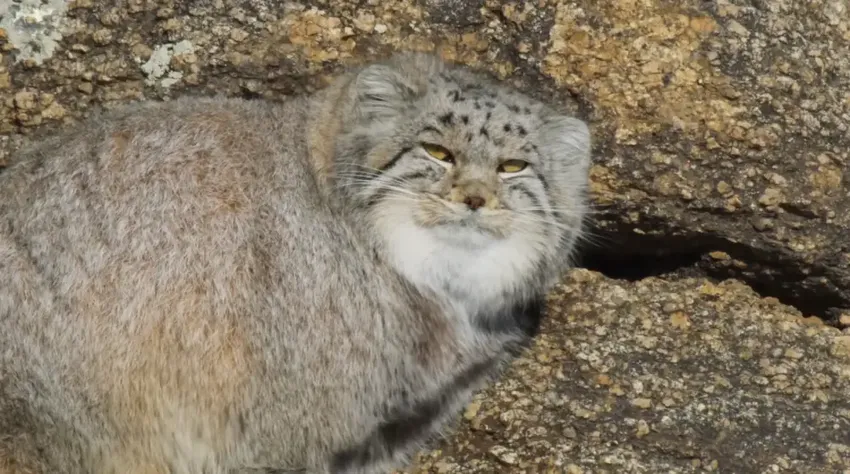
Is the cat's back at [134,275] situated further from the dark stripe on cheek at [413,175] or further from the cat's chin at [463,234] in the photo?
the cat's chin at [463,234]

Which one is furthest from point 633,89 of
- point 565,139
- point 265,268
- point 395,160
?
point 265,268

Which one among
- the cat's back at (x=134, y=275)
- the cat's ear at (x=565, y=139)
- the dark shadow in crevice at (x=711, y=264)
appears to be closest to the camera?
the cat's back at (x=134, y=275)

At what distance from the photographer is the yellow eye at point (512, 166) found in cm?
430

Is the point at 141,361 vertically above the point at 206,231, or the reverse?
the point at 206,231

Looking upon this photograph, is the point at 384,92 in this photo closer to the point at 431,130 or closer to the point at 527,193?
the point at 431,130

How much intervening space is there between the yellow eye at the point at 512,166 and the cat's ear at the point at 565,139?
0.38 ft

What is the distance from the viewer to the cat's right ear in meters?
4.32

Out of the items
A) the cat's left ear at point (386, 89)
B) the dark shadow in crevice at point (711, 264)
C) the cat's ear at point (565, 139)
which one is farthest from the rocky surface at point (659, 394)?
the cat's left ear at point (386, 89)

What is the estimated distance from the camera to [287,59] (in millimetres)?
4965

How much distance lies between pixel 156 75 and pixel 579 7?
1.69 m

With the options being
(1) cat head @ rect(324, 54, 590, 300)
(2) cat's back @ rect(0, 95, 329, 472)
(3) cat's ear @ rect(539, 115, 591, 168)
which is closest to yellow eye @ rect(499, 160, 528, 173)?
(1) cat head @ rect(324, 54, 590, 300)

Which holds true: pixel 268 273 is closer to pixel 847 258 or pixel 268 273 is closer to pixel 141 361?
pixel 141 361

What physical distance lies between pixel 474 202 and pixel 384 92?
52cm

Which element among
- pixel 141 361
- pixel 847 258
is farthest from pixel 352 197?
pixel 847 258
